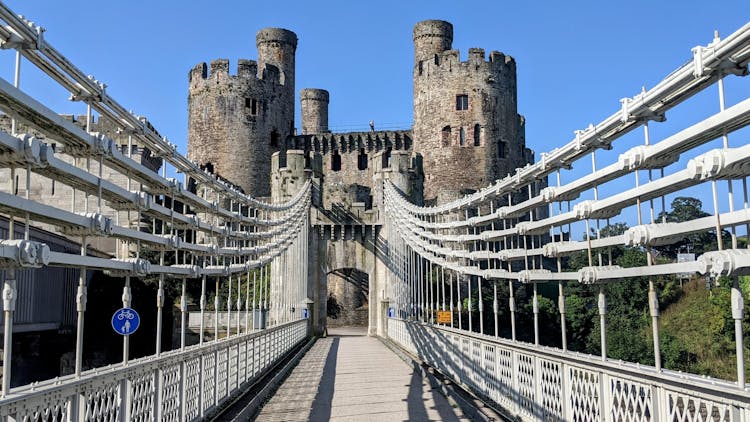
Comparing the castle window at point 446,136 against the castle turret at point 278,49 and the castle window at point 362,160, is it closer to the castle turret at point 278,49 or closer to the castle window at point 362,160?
the castle window at point 362,160

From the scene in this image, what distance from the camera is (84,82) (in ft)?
16.5

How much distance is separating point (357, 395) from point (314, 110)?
44.0 meters

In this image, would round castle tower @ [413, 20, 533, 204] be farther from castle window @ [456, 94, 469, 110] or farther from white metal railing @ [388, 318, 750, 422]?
white metal railing @ [388, 318, 750, 422]

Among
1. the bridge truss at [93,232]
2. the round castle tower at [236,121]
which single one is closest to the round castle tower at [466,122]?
the round castle tower at [236,121]

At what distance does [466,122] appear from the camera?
39.1 m

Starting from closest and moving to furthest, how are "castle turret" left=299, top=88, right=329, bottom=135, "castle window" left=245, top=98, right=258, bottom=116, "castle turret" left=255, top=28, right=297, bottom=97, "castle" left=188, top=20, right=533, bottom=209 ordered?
"castle" left=188, top=20, right=533, bottom=209, "castle window" left=245, top=98, right=258, bottom=116, "castle turret" left=255, top=28, right=297, bottom=97, "castle turret" left=299, top=88, right=329, bottom=135

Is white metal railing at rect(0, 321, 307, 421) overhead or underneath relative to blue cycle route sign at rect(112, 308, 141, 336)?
underneath

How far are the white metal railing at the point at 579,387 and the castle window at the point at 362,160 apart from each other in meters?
34.6

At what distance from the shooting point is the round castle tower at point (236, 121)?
42.8m

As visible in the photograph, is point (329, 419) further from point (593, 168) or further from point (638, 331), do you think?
point (638, 331)

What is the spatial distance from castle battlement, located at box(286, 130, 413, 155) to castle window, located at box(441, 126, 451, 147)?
13.9 ft

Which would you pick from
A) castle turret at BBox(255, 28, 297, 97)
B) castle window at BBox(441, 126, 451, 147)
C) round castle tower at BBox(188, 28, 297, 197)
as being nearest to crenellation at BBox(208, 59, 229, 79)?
round castle tower at BBox(188, 28, 297, 197)

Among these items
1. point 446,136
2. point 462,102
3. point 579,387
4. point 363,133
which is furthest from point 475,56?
point 579,387

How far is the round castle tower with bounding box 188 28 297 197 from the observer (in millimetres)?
42781
